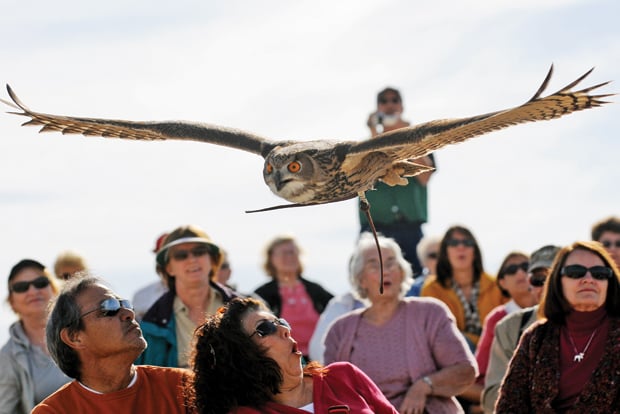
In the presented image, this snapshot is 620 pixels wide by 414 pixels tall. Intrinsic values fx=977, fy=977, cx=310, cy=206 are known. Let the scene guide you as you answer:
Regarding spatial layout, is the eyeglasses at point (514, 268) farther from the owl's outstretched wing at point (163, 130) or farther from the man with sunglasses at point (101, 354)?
the man with sunglasses at point (101, 354)

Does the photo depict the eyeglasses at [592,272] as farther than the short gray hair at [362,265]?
No

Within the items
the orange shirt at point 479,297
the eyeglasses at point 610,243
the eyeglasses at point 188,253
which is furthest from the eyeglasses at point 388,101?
the eyeglasses at point 188,253

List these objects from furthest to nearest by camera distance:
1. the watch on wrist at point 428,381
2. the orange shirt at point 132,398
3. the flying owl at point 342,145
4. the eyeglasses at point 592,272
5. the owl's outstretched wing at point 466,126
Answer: the watch on wrist at point 428,381 < the eyeglasses at point 592,272 < the flying owl at point 342,145 < the owl's outstretched wing at point 466,126 < the orange shirt at point 132,398

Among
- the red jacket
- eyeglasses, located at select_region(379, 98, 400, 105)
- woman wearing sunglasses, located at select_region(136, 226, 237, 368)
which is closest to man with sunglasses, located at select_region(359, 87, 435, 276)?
eyeglasses, located at select_region(379, 98, 400, 105)

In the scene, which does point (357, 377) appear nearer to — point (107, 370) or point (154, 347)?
point (107, 370)

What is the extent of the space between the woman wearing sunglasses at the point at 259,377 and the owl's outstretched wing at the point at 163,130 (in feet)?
3.56

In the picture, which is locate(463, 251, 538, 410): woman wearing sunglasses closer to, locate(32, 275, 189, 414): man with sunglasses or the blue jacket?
the blue jacket

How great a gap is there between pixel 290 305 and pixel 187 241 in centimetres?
160

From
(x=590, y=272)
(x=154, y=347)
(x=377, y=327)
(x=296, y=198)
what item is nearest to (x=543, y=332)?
(x=590, y=272)

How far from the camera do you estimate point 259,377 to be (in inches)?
153

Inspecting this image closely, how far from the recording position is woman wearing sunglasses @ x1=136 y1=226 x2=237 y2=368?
5359mm

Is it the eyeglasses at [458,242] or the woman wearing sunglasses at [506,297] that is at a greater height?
the eyeglasses at [458,242]

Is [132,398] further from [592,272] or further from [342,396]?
[592,272]

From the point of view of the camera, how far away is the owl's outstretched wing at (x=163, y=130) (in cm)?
484
